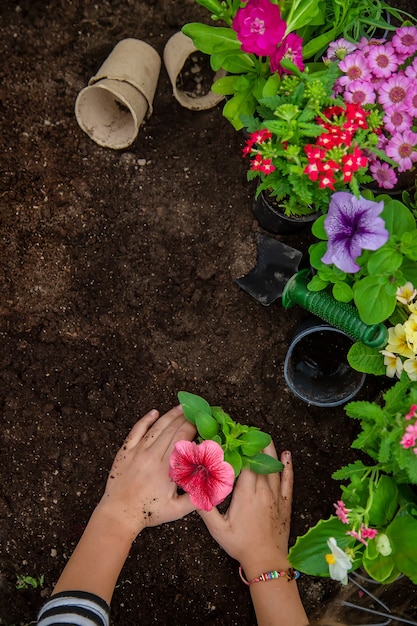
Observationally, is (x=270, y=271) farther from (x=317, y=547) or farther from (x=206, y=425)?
(x=317, y=547)

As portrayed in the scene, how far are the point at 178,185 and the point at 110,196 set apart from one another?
0.23m

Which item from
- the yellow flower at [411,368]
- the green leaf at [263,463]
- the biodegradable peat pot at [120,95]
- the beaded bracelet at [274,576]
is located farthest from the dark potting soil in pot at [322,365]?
the biodegradable peat pot at [120,95]

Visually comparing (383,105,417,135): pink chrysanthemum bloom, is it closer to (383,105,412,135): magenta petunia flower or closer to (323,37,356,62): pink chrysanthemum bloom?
(383,105,412,135): magenta petunia flower

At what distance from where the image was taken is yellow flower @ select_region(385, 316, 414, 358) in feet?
4.73

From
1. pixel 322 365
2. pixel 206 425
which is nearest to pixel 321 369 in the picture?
pixel 322 365

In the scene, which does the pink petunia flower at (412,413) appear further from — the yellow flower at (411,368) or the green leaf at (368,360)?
the green leaf at (368,360)

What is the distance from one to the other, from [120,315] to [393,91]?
1.04 m

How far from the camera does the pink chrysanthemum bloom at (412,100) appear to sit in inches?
58.0

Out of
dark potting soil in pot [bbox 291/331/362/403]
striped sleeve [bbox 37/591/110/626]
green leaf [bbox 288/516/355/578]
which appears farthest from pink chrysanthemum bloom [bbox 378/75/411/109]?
striped sleeve [bbox 37/591/110/626]


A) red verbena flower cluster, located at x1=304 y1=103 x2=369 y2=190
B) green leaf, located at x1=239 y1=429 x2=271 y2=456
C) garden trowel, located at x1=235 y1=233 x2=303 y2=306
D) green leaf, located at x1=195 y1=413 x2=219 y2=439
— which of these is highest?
red verbena flower cluster, located at x1=304 y1=103 x2=369 y2=190

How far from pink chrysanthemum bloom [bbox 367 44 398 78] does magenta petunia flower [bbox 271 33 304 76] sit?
221 millimetres

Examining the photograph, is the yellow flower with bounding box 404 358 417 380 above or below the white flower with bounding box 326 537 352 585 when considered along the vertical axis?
above

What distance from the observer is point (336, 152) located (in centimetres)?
129

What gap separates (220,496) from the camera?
1473 mm
